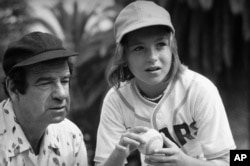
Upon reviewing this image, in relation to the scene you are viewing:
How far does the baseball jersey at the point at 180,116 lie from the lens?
3.34 metres

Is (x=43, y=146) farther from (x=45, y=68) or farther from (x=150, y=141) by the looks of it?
(x=150, y=141)

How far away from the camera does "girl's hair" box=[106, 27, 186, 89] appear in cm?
344

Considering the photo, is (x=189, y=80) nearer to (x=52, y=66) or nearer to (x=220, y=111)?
(x=220, y=111)

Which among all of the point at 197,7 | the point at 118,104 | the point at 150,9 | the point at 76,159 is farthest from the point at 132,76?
the point at 197,7

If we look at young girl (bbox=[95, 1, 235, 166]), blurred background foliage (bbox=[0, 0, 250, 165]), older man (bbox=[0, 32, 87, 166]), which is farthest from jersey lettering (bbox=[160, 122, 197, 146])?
blurred background foliage (bbox=[0, 0, 250, 165])

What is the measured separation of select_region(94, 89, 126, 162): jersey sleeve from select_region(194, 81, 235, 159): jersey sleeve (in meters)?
0.49

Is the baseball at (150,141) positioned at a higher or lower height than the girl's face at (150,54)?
lower

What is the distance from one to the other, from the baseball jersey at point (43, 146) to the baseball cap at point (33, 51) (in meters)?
0.29

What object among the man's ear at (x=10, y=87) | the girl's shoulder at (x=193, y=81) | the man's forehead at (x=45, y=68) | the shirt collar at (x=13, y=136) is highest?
the man's forehead at (x=45, y=68)

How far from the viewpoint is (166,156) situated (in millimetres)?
3111

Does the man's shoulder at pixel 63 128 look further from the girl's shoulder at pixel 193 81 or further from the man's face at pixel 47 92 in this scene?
the girl's shoulder at pixel 193 81

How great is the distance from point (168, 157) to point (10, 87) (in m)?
0.94

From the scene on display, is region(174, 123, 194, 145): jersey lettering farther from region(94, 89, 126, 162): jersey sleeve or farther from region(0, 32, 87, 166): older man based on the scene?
region(0, 32, 87, 166): older man

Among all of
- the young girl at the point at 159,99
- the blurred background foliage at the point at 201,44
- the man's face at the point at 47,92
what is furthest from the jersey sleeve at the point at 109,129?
the blurred background foliage at the point at 201,44
